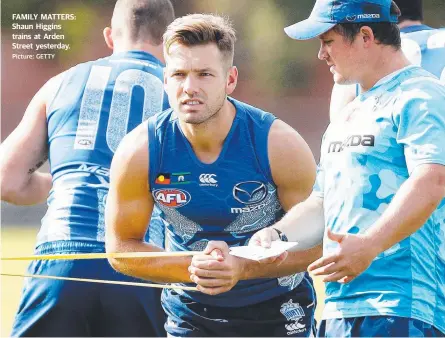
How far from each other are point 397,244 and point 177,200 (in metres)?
1.21

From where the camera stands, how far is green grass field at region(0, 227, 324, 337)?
28.3 feet

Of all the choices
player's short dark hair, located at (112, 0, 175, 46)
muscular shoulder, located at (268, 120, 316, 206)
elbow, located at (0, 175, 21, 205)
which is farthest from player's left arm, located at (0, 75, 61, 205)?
muscular shoulder, located at (268, 120, 316, 206)

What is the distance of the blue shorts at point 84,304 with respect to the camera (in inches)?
179

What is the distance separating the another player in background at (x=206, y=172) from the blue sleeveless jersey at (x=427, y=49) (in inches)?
40.2

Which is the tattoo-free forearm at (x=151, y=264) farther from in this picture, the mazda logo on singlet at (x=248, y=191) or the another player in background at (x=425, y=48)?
the another player in background at (x=425, y=48)

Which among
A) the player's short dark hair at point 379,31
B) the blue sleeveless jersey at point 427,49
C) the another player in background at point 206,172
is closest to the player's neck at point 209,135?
the another player in background at point 206,172

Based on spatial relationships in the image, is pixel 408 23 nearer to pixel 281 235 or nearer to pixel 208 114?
pixel 208 114

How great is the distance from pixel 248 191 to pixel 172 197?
0.33 m

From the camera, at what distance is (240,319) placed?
14.0 ft

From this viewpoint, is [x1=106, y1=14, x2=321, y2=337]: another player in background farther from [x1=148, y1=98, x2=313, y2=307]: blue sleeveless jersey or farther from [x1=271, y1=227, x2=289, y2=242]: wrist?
Answer: [x1=271, y1=227, x2=289, y2=242]: wrist

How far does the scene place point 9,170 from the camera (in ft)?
15.7

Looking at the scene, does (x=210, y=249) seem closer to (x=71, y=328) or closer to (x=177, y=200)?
(x=177, y=200)

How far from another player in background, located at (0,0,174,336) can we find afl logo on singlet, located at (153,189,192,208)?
609 millimetres

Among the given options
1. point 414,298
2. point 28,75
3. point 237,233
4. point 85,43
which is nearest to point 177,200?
point 237,233
